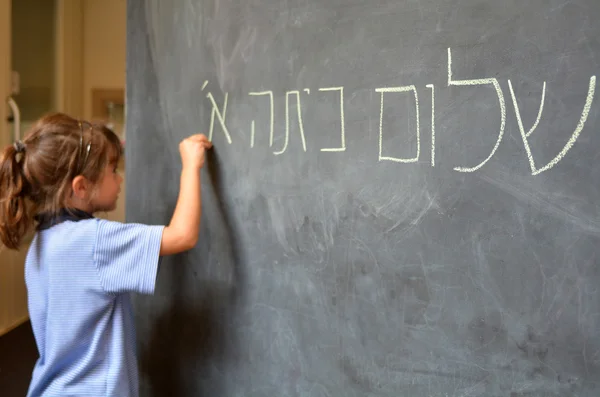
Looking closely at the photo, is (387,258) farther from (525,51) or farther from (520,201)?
(525,51)

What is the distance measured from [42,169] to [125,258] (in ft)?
0.79

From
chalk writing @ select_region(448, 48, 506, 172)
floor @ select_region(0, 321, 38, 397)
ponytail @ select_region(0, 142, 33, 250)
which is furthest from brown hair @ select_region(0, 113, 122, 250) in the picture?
floor @ select_region(0, 321, 38, 397)

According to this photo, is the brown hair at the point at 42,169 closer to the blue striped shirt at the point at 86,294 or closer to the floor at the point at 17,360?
the blue striped shirt at the point at 86,294

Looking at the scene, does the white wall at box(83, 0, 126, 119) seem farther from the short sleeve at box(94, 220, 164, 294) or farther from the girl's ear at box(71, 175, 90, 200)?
the short sleeve at box(94, 220, 164, 294)

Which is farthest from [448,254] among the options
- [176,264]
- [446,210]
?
[176,264]

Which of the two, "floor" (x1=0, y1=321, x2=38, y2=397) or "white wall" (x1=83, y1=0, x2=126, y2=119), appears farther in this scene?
"white wall" (x1=83, y1=0, x2=126, y2=119)

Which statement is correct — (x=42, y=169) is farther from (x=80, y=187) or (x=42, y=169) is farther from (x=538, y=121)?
(x=538, y=121)

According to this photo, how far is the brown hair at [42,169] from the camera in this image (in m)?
0.98

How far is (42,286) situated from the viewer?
101 centimetres

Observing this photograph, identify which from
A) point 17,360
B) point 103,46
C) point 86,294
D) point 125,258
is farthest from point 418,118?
point 103,46

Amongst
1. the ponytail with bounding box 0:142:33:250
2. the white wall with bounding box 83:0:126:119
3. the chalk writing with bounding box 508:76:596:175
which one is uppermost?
the white wall with bounding box 83:0:126:119

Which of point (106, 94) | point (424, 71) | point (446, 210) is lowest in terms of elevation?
point (446, 210)

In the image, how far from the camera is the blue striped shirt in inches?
37.9

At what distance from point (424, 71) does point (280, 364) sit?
66 cm
